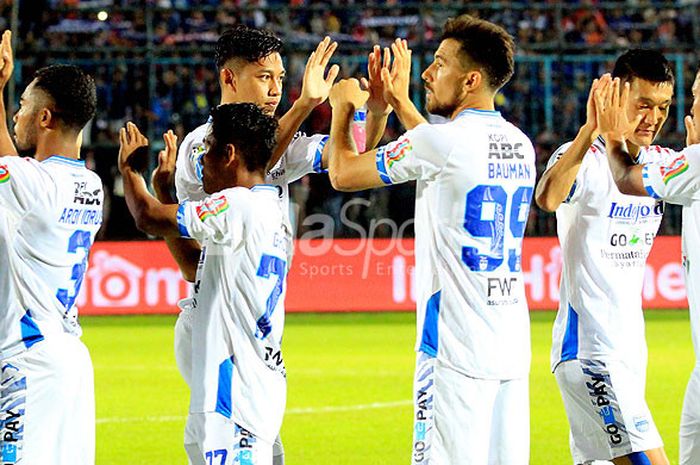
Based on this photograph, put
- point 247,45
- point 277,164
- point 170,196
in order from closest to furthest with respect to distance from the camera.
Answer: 1. point 170,196
2. point 247,45
3. point 277,164

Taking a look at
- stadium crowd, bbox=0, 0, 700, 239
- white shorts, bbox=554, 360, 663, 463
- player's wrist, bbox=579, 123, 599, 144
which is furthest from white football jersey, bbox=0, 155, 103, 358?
stadium crowd, bbox=0, 0, 700, 239

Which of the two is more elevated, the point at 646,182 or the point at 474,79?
the point at 474,79

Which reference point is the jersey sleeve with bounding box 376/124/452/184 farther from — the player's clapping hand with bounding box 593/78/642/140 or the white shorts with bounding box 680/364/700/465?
the white shorts with bounding box 680/364/700/465

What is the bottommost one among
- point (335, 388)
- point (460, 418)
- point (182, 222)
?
point (335, 388)

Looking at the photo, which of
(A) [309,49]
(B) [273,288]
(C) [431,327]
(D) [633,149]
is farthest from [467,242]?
(A) [309,49]

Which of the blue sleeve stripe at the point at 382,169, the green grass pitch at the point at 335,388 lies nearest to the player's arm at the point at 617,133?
the blue sleeve stripe at the point at 382,169

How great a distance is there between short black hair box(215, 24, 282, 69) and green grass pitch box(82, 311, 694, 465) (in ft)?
11.1

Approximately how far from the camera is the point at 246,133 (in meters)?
5.08

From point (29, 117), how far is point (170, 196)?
0.71m

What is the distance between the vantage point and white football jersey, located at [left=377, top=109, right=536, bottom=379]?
5043 mm

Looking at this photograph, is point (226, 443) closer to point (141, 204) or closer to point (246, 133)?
point (141, 204)

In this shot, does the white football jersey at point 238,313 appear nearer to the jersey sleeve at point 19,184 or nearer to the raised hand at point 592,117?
the jersey sleeve at point 19,184

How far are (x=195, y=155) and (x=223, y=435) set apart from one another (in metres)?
1.49

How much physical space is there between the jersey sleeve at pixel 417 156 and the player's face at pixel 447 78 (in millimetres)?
212
